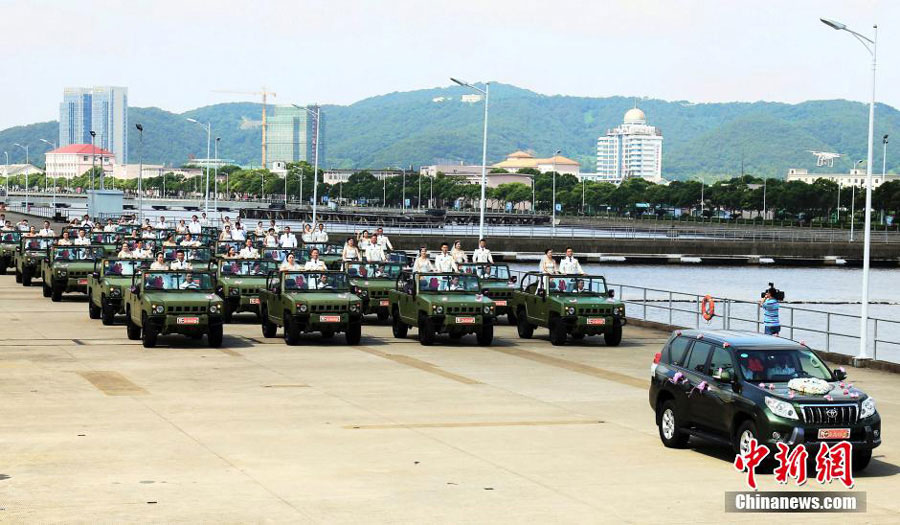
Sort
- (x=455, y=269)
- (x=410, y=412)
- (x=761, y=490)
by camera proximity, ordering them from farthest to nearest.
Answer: (x=455, y=269)
(x=410, y=412)
(x=761, y=490)

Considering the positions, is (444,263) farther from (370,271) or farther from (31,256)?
(31,256)

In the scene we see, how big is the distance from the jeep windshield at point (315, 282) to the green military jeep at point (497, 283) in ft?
18.1

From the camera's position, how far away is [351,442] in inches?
671

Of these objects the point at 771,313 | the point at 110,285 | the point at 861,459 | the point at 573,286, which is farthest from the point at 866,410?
the point at 110,285

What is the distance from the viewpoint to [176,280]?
29609mm

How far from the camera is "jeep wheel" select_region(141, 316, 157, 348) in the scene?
2831 cm

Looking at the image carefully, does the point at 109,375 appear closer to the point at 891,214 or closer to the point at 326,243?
the point at 326,243

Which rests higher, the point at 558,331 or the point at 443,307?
the point at 443,307

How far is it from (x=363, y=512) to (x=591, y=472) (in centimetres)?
337

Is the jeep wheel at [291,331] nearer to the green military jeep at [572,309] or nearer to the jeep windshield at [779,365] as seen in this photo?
the green military jeep at [572,309]

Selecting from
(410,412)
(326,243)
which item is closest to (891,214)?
(326,243)

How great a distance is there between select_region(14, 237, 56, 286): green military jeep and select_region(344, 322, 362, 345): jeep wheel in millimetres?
21343

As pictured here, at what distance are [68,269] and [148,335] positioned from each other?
45.5 ft
